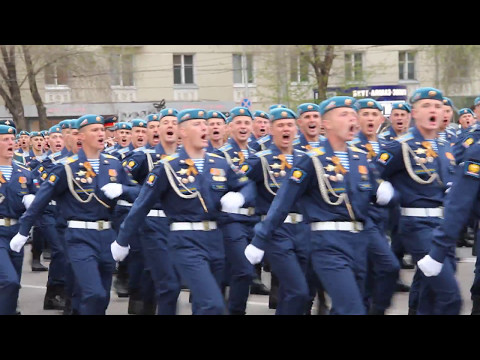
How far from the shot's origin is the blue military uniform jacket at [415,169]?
8.45 meters

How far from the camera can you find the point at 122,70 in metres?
44.3

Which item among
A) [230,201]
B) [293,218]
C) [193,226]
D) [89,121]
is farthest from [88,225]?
[293,218]

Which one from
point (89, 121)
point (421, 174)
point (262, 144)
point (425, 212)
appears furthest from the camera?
point (262, 144)

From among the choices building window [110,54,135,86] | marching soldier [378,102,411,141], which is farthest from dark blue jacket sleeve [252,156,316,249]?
building window [110,54,135,86]

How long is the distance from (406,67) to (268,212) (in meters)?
41.1

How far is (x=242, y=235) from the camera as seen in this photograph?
10.1m

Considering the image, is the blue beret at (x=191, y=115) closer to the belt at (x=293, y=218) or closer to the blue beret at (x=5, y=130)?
the belt at (x=293, y=218)

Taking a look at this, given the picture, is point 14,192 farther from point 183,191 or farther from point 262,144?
point 262,144

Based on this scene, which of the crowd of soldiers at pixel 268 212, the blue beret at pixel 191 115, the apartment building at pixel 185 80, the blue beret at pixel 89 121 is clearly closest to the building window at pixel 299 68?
the apartment building at pixel 185 80

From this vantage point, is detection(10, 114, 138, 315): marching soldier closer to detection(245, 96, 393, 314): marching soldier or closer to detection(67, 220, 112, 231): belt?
detection(67, 220, 112, 231): belt

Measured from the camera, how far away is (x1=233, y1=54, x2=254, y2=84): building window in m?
44.1

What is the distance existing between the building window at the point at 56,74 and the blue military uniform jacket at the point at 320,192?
28.2 meters
